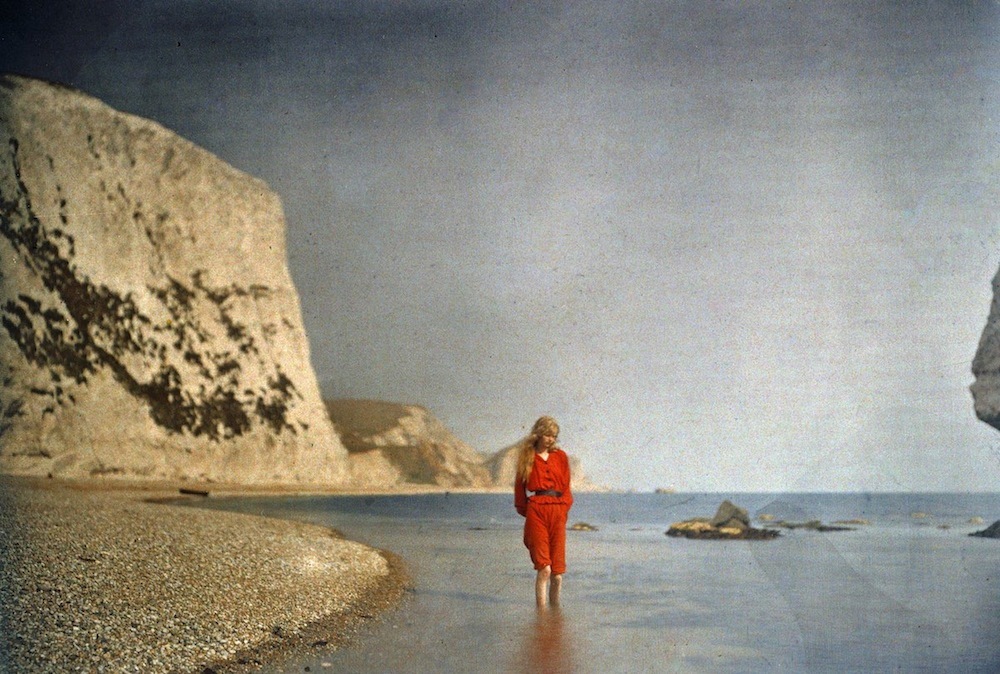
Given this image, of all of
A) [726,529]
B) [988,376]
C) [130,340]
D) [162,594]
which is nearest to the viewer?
[162,594]

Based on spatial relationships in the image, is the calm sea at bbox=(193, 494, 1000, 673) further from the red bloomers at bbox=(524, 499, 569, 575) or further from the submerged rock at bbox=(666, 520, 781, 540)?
the submerged rock at bbox=(666, 520, 781, 540)

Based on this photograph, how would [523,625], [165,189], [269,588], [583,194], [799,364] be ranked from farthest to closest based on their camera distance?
[165,189] → [583,194] → [799,364] → [269,588] → [523,625]

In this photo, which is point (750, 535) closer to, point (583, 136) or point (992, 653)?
point (583, 136)

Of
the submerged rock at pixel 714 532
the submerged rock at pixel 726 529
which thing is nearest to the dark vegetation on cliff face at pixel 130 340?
the submerged rock at pixel 714 532

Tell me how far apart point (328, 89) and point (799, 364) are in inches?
257

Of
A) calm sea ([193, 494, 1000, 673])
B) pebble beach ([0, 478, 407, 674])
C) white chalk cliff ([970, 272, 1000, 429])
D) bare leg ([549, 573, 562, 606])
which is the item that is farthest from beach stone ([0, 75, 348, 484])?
white chalk cliff ([970, 272, 1000, 429])

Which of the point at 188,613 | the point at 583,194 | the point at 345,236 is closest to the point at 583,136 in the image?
the point at 583,194

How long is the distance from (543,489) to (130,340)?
18.4 m

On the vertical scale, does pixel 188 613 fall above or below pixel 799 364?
below

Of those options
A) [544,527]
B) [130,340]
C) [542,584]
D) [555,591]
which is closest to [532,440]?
[544,527]

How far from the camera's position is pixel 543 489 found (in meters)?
4.67

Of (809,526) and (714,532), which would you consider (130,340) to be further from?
(809,526)

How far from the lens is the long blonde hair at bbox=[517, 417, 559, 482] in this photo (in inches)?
180

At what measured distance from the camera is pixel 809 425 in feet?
32.7
